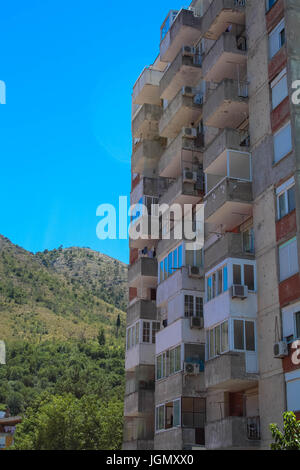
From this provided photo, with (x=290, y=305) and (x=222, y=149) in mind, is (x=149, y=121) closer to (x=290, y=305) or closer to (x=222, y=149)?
(x=222, y=149)

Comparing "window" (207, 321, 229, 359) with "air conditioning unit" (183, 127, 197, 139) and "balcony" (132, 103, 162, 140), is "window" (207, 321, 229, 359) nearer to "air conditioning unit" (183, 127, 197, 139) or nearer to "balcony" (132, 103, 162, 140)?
"air conditioning unit" (183, 127, 197, 139)

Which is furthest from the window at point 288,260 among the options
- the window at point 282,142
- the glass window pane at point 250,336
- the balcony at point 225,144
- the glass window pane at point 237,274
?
the balcony at point 225,144

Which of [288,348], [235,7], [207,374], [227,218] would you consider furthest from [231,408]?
[235,7]

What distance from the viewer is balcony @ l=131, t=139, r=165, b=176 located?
36562 mm

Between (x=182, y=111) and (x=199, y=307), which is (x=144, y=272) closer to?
(x=199, y=307)

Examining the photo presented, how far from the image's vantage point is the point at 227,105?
27.8 meters

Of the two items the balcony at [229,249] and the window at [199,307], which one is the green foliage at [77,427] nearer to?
the window at [199,307]

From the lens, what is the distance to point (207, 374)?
24859 mm

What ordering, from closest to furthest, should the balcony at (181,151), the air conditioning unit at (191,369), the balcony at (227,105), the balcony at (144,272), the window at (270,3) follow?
the window at (270,3)
the air conditioning unit at (191,369)
the balcony at (227,105)
the balcony at (181,151)
the balcony at (144,272)

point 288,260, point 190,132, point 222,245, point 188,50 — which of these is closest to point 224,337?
point 222,245

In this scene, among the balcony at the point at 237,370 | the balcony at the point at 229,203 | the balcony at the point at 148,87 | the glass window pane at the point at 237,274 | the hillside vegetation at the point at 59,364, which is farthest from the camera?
the hillside vegetation at the point at 59,364

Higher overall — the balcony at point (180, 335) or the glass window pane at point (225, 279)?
the glass window pane at point (225, 279)

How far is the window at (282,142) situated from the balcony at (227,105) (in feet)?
11.8

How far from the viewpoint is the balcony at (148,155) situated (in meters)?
36.6
